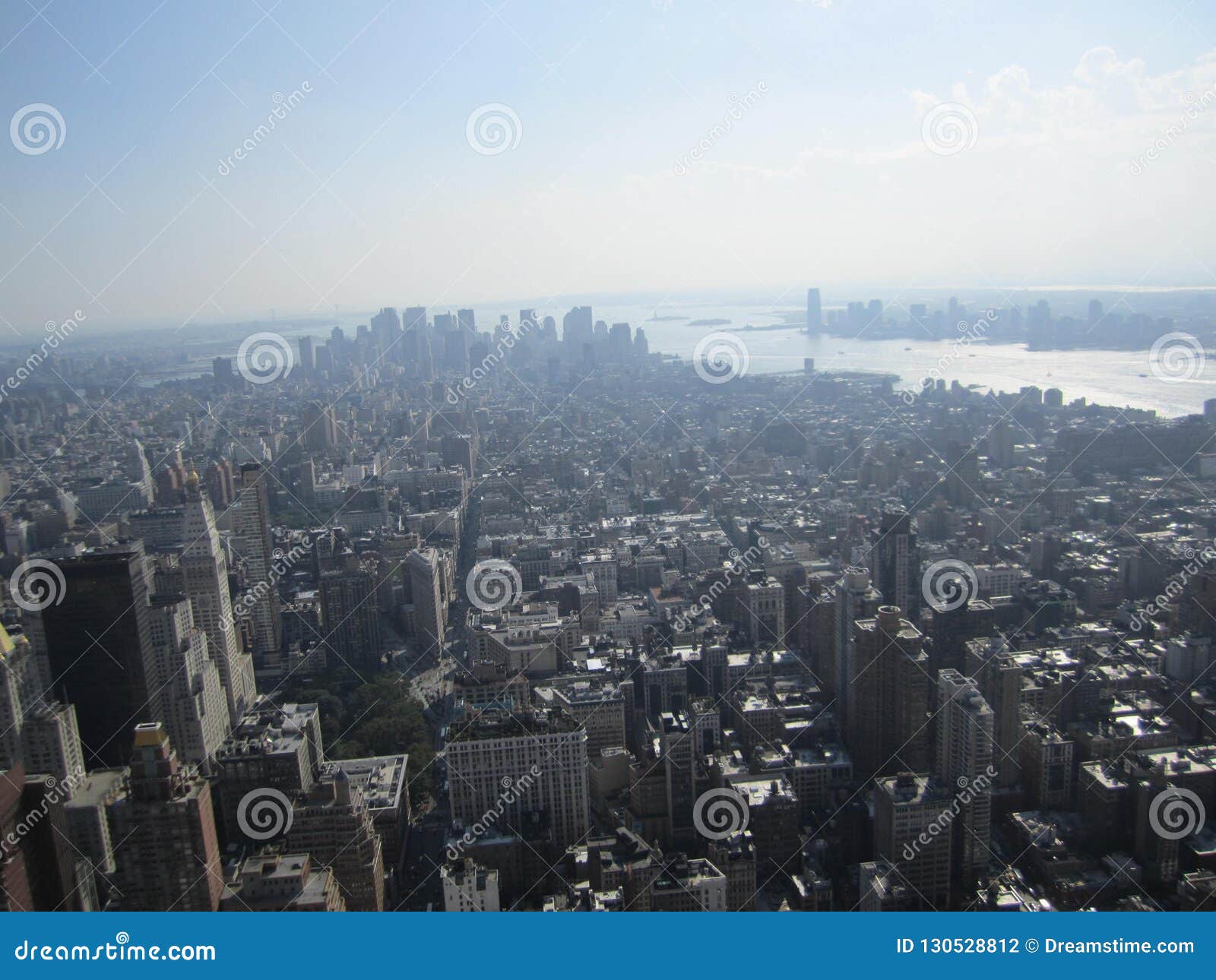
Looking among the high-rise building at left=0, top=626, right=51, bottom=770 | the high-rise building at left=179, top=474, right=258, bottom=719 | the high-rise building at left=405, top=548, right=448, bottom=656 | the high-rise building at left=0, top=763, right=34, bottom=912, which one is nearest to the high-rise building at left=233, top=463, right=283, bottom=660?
the high-rise building at left=179, top=474, right=258, bottom=719

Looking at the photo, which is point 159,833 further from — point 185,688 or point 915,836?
point 915,836

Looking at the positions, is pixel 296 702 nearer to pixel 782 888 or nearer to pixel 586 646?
pixel 586 646

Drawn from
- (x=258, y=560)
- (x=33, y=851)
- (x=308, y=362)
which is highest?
(x=308, y=362)

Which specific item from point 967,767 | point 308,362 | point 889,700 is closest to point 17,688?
point 889,700

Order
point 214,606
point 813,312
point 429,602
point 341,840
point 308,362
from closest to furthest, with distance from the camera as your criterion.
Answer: point 341,840 → point 214,606 → point 429,602 → point 308,362 → point 813,312

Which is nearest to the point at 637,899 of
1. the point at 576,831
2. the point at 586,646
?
the point at 576,831

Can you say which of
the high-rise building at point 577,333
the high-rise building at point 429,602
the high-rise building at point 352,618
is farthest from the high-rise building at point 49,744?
the high-rise building at point 577,333

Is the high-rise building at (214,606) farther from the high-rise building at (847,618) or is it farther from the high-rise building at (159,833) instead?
the high-rise building at (847,618)

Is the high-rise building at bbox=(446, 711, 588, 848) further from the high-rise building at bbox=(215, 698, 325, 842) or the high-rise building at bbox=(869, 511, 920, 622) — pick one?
the high-rise building at bbox=(869, 511, 920, 622)
